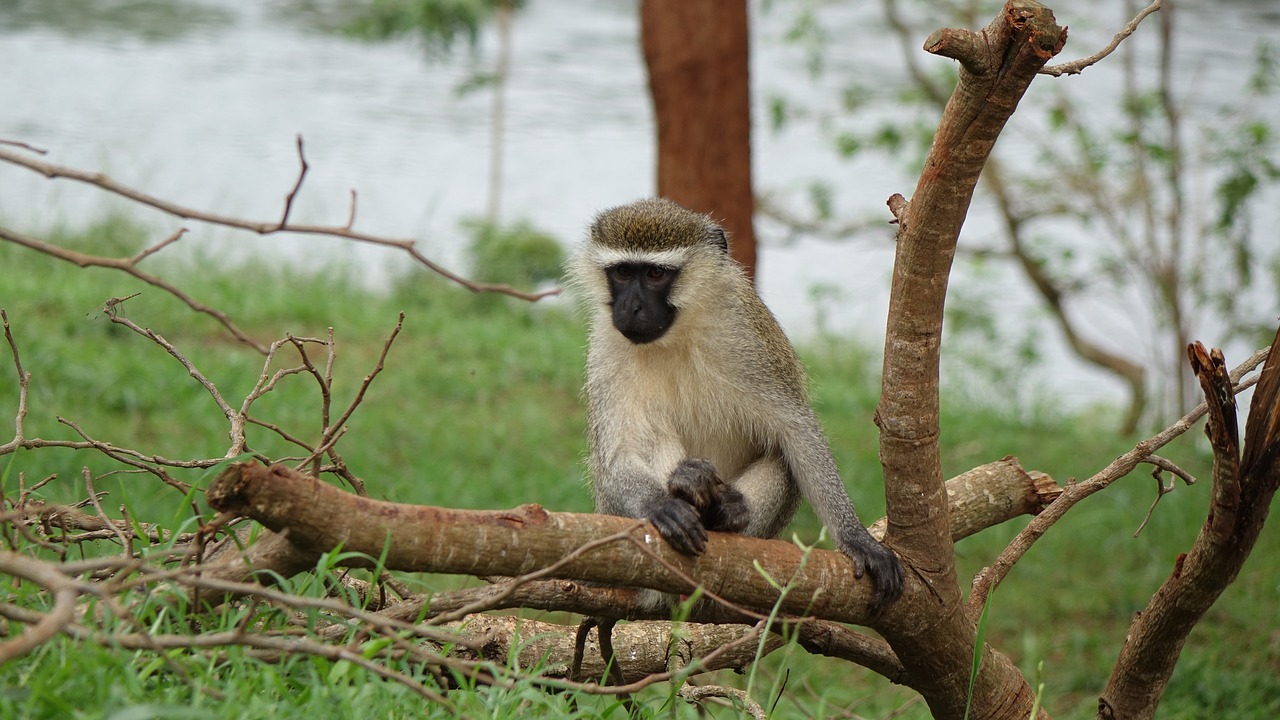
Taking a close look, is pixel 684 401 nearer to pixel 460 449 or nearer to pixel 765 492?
pixel 765 492

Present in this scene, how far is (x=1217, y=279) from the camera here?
8969mm

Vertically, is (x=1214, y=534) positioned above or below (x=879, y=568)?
above

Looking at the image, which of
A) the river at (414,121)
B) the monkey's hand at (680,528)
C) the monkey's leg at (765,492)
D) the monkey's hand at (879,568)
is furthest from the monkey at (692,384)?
the river at (414,121)

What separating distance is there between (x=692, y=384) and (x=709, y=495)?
49cm

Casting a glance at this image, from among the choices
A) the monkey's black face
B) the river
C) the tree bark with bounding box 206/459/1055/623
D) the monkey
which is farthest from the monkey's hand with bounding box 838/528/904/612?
the river

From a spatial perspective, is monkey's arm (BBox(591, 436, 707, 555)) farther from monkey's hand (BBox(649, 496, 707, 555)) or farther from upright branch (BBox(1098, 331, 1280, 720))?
upright branch (BBox(1098, 331, 1280, 720))

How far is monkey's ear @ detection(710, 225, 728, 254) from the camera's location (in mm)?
3613

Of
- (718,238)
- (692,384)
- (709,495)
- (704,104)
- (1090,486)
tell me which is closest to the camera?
(1090,486)

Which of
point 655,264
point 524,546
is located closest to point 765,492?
point 655,264

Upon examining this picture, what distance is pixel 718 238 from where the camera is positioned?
363 cm

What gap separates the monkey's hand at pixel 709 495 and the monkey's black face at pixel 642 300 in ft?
1.34

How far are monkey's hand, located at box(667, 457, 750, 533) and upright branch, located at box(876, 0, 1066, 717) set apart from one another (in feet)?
1.56

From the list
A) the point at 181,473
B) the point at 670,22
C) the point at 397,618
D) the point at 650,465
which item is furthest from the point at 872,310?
the point at 397,618

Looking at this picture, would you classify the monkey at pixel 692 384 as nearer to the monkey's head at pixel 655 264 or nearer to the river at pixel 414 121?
the monkey's head at pixel 655 264
